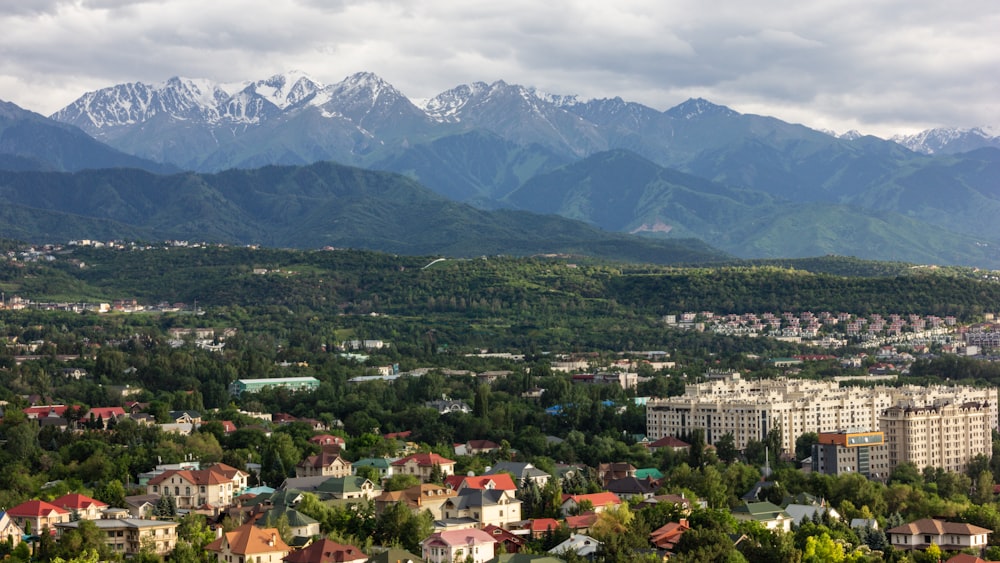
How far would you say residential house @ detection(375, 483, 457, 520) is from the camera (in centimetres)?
6544

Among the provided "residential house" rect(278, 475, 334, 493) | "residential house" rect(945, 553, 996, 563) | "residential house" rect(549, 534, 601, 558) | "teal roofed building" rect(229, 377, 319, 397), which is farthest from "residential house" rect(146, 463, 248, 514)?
"teal roofed building" rect(229, 377, 319, 397)

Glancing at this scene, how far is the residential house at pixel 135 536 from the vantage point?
59062 mm

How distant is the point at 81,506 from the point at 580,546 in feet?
60.0

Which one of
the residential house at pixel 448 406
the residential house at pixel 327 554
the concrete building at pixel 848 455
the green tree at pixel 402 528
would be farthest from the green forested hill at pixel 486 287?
the residential house at pixel 327 554

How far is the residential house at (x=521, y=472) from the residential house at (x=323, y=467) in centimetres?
603

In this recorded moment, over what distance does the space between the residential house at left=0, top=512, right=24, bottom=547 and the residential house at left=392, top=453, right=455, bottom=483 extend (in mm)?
18793

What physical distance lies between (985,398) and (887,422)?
41.9 feet

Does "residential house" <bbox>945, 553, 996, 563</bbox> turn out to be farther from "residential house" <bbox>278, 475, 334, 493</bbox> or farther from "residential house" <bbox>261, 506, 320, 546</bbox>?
"residential house" <bbox>278, 475, 334, 493</bbox>

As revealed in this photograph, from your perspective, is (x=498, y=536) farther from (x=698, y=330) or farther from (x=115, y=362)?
(x=698, y=330)

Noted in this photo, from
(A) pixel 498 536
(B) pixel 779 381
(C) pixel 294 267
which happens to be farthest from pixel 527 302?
(A) pixel 498 536

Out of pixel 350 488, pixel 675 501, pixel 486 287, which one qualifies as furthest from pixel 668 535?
pixel 486 287

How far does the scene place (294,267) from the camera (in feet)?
605

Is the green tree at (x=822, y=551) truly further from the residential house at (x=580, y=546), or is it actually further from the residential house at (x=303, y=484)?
the residential house at (x=303, y=484)

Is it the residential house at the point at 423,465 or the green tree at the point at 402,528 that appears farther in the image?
the residential house at the point at 423,465
